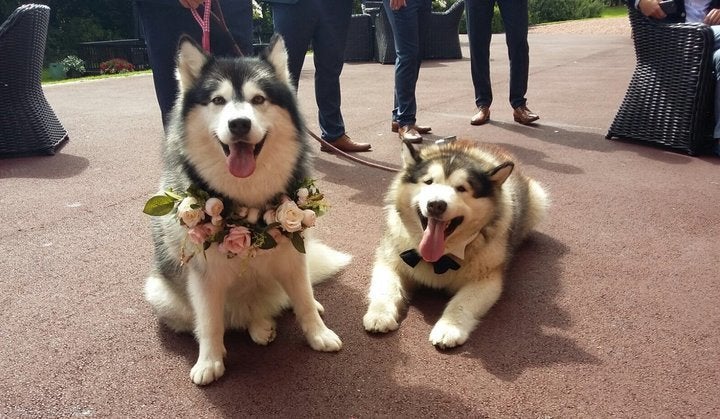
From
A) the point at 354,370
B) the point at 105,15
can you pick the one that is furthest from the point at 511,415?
the point at 105,15

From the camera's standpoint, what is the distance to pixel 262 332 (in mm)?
2309

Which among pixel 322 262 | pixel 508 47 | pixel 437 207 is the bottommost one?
pixel 322 262

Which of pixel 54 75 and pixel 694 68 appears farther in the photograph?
pixel 54 75

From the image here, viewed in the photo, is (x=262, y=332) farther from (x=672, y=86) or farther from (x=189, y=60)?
(x=672, y=86)

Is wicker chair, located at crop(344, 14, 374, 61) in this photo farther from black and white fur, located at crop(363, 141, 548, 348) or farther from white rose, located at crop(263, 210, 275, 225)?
white rose, located at crop(263, 210, 275, 225)

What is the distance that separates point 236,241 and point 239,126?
41 centimetres

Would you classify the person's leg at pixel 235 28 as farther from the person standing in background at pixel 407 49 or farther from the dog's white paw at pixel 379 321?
the person standing in background at pixel 407 49

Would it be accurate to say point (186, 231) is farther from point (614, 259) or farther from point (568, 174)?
point (568, 174)

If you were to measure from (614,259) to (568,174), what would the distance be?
154 cm

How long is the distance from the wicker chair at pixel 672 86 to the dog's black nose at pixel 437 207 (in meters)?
3.30

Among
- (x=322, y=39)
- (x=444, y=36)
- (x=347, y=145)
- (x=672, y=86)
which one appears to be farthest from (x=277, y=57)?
(x=444, y=36)

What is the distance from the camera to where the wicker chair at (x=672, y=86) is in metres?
4.43

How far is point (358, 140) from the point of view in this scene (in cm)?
562

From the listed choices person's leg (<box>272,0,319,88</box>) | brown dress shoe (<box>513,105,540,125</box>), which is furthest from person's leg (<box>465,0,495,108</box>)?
person's leg (<box>272,0,319,88</box>)
